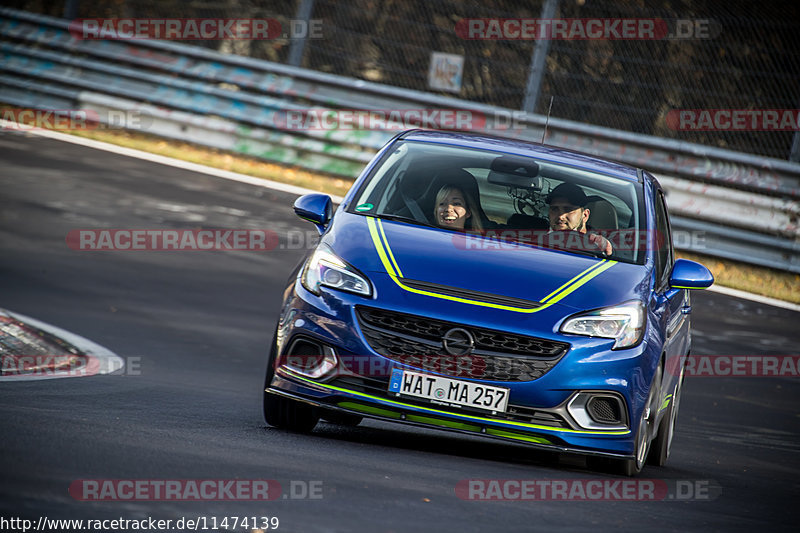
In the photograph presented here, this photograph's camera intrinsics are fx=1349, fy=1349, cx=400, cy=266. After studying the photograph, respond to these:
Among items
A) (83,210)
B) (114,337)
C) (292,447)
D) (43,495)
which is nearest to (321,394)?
(292,447)

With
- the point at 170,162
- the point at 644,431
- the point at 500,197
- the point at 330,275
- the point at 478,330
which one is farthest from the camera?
the point at 170,162

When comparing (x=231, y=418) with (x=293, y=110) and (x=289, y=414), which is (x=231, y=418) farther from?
(x=293, y=110)

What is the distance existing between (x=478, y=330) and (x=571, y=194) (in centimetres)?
176

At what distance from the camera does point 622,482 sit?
686 cm

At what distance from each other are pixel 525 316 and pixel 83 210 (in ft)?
28.2

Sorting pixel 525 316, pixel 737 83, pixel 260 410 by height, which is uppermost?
pixel 737 83

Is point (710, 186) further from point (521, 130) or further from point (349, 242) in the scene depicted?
point (349, 242)

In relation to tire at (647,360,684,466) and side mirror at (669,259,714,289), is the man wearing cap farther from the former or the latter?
tire at (647,360,684,466)

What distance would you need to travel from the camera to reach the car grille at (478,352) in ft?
21.4

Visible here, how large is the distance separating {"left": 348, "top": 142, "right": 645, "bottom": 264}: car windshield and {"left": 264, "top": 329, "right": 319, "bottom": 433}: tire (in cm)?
115

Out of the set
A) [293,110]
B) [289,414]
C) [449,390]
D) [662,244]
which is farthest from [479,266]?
[293,110]

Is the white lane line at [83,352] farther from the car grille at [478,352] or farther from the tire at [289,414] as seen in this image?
the car grille at [478,352]

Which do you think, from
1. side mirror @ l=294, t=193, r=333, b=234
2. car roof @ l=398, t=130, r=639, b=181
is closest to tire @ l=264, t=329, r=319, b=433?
side mirror @ l=294, t=193, r=333, b=234

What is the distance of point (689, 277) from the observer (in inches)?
301
